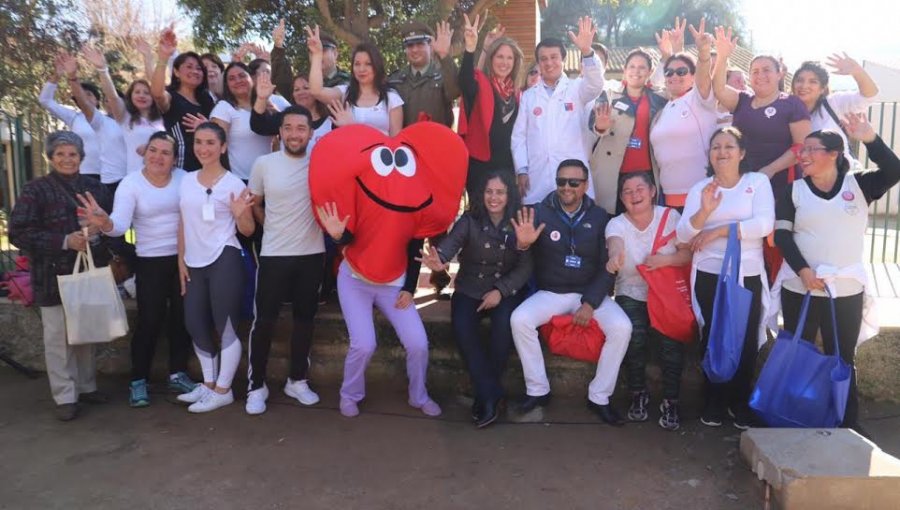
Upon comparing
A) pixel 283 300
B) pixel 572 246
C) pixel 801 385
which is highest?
pixel 572 246

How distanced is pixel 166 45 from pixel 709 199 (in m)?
3.83

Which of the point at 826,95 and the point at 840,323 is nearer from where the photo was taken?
the point at 840,323

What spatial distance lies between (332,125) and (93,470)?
2.70 meters

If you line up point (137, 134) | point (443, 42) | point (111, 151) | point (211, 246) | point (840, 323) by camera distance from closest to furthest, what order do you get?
point (840, 323) → point (211, 246) → point (443, 42) → point (137, 134) → point (111, 151)

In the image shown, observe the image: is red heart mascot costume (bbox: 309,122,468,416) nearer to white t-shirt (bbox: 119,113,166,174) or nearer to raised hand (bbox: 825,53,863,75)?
white t-shirt (bbox: 119,113,166,174)

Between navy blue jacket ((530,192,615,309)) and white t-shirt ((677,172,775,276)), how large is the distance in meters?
0.52

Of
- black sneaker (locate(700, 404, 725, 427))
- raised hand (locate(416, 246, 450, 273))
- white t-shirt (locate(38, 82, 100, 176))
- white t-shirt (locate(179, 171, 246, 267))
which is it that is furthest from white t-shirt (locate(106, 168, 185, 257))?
black sneaker (locate(700, 404, 725, 427))

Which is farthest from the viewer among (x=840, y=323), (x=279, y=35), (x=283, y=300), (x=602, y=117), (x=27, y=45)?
(x=27, y=45)

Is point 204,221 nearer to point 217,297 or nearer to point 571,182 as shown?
point 217,297

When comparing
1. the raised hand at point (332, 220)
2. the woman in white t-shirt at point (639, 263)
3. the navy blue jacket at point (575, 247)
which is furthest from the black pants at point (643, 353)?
the raised hand at point (332, 220)

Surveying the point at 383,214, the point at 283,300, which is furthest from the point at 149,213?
the point at 383,214

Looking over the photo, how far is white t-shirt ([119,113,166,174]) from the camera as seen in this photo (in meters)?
5.18

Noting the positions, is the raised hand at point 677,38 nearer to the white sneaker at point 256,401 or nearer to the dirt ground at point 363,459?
the dirt ground at point 363,459

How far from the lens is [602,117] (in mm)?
4609
